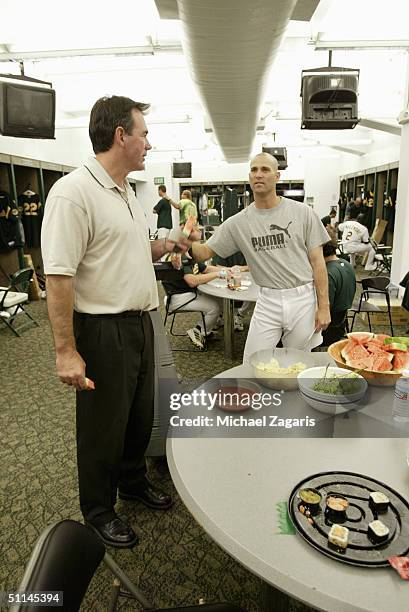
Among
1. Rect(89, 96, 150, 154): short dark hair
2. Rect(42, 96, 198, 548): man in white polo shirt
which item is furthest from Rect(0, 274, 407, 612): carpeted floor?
Rect(89, 96, 150, 154): short dark hair

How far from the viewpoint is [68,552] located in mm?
849

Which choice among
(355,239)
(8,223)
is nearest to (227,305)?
(8,223)

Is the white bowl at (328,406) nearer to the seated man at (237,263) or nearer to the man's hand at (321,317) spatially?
the man's hand at (321,317)

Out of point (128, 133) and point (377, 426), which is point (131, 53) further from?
point (377, 426)

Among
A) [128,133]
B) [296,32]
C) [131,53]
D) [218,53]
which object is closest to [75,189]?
[128,133]

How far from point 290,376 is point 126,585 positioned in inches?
33.3

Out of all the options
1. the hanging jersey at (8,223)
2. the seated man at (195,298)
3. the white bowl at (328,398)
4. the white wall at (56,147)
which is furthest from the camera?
the white wall at (56,147)

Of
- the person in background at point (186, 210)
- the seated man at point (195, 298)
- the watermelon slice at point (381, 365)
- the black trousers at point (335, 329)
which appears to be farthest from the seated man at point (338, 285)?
the watermelon slice at point (381, 365)

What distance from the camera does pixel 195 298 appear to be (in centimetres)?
436

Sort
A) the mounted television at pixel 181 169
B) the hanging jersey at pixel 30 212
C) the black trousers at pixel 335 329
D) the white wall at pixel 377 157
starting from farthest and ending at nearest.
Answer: the mounted television at pixel 181 169
the white wall at pixel 377 157
the hanging jersey at pixel 30 212
the black trousers at pixel 335 329

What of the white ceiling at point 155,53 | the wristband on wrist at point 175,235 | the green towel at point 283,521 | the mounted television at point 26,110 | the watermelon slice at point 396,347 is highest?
the white ceiling at point 155,53

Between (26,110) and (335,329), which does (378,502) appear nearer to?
(335,329)

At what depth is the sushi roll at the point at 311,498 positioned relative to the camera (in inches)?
38.3

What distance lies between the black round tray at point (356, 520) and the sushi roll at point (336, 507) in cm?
1
